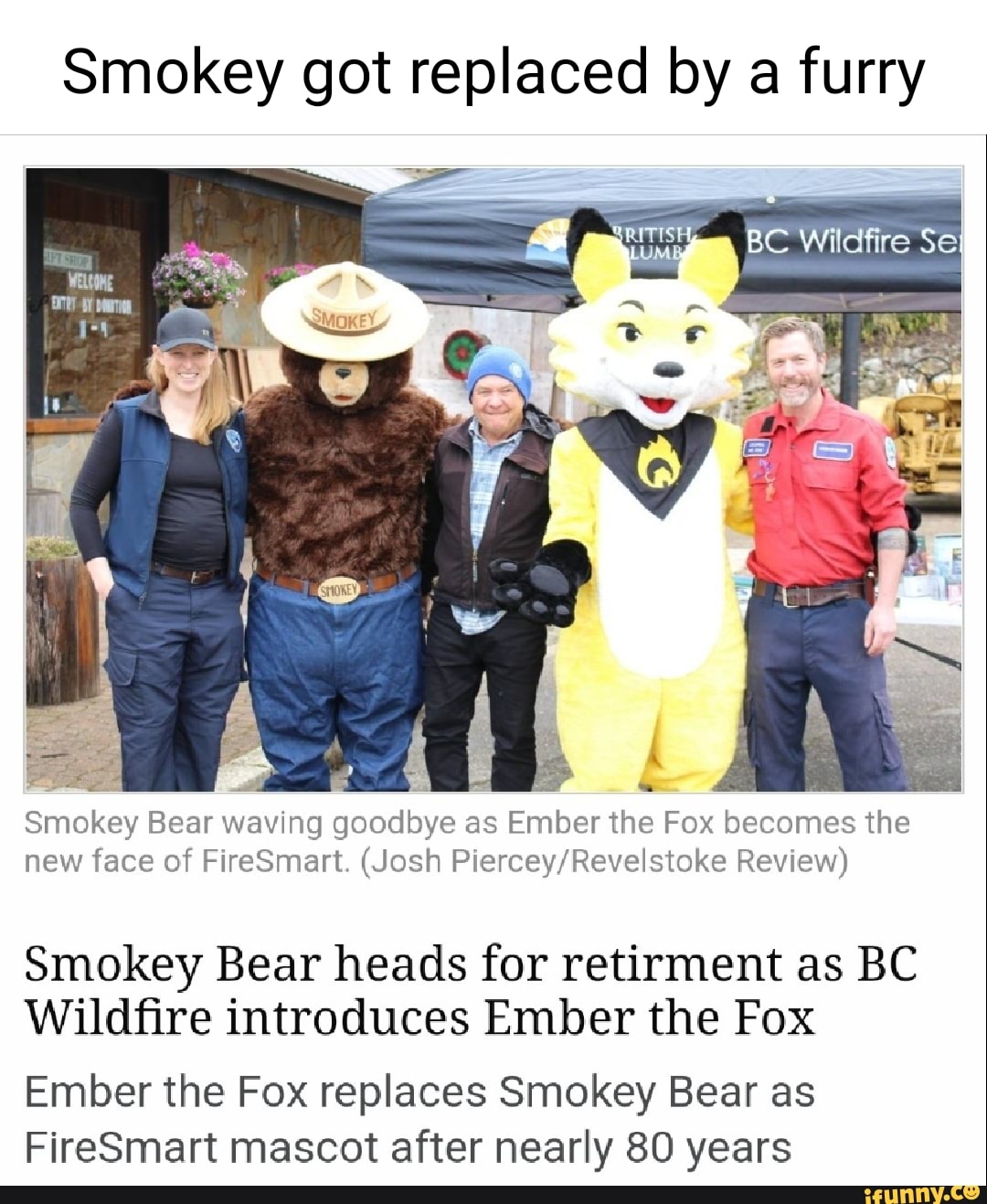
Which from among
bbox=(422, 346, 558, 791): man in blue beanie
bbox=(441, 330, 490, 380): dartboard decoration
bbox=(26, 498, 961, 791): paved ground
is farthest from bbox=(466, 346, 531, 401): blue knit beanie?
bbox=(441, 330, 490, 380): dartboard decoration

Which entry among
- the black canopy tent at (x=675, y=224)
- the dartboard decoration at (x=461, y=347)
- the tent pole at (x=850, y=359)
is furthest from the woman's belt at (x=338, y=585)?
the dartboard decoration at (x=461, y=347)

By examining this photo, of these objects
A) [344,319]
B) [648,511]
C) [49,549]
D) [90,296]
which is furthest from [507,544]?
[90,296]

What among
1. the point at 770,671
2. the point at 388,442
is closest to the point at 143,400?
the point at 388,442

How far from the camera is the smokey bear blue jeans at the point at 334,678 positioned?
12.9 ft

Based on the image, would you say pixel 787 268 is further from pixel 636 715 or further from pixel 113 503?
pixel 113 503

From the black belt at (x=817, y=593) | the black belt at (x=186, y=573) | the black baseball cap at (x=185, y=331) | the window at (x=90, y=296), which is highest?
the window at (x=90, y=296)

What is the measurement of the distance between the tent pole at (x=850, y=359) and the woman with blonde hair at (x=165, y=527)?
384 cm

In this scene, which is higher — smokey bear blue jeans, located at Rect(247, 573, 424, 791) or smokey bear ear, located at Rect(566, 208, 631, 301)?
smokey bear ear, located at Rect(566, 208, 631, 301)

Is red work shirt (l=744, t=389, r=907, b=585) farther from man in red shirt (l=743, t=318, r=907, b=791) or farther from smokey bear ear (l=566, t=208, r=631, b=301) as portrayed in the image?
smokey bear ear (l=566, t=208, r=631, b=301)

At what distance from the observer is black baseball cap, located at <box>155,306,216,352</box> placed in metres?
3.80

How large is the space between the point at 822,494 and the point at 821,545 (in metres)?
0.14

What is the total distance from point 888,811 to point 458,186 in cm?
317

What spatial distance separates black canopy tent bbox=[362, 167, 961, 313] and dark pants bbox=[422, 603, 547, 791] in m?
1.60

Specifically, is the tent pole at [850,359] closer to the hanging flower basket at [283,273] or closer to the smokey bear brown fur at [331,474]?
the smokey bear brown fur at [331,474]
